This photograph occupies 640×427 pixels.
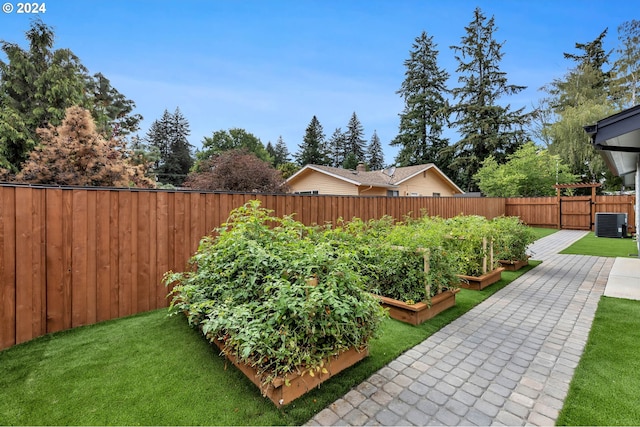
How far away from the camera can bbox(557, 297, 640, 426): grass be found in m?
1.92

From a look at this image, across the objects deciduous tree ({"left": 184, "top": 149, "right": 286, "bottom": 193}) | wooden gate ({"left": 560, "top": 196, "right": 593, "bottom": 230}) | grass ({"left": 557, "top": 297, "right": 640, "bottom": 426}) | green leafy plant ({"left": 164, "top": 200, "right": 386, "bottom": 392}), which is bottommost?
grass ({"left": 557, "top": 297, "right": 640, "bottom": 426})

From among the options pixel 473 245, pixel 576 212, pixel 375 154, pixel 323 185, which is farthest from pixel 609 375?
pixel 375 154

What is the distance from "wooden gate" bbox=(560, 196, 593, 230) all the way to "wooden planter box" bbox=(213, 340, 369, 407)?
56.7 feet

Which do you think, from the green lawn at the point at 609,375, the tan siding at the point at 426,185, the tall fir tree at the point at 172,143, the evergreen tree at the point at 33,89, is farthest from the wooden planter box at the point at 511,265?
the tall fir tree at the point at 172,143

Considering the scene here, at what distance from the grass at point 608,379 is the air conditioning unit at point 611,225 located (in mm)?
10847

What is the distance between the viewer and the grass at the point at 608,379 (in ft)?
6.30

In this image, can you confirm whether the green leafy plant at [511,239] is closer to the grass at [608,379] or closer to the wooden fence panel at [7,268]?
the grass at [608,379]

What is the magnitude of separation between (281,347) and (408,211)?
6.20 metres

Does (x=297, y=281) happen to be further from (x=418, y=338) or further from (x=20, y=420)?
(x=20, y=420)

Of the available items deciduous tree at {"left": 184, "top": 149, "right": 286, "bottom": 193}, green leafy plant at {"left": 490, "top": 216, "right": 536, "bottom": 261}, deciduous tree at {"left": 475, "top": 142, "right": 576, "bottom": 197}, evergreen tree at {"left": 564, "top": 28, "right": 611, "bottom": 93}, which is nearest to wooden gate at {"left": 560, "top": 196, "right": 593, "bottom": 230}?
deciduous tree at {"left": 475, "top": 142, "right": 576, "bottom": 197}

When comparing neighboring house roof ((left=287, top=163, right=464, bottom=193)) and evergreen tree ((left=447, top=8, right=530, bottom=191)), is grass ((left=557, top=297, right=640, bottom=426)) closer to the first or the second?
neighboring house roof ((left=287, top=163, right=464, bottom=193))

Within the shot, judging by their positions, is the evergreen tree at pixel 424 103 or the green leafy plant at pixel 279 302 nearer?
the green leafy plant at pixel 279 302

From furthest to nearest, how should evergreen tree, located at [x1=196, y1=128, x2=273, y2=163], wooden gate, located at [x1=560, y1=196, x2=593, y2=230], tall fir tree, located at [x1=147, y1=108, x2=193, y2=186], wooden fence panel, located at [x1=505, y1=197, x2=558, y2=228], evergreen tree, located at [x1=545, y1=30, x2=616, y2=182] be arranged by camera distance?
tall fir tree, located at [x1=147, y1=108, x2=193, y2=186] → evergreen tree, located at [x1=196, y1=128, x2=273, y2=163] → evergreen tree, located at [x1=545, y1=30, x2=616, y2=182] → wooden fence panel, located at [x1=505, y1=197, x2=558, y2=228] → wooden gate, located at [x1=560, y1=196, x2=593, y2=230]

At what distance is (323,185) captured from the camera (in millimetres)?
15859
